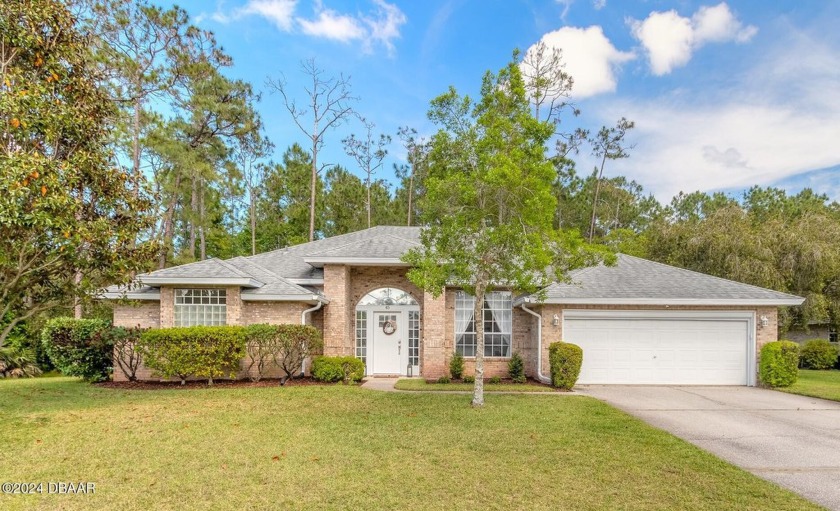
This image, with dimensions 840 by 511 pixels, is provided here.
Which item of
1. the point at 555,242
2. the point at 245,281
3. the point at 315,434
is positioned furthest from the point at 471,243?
the point at 245,281

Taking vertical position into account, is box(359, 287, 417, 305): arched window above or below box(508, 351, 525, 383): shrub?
above

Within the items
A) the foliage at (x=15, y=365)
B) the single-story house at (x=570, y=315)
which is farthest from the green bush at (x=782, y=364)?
the foliage at (x=15, y=365)

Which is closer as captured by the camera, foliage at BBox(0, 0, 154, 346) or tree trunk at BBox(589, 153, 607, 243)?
foliage at BBox(0, 0, 154, 346)

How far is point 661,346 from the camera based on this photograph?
41.5ft

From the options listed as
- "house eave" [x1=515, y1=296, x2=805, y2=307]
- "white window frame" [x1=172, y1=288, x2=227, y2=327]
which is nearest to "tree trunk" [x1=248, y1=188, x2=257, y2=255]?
"white window frame" [x1=172, y1=288, x2=227, y2=327]

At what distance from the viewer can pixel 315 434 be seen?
22.6 feet

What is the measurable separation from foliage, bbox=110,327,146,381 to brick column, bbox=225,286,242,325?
2124 millimetres

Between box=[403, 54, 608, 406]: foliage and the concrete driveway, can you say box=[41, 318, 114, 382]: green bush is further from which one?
the concrete driveway

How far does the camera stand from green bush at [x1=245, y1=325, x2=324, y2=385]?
1148 centimetres

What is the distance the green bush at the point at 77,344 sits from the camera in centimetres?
1180

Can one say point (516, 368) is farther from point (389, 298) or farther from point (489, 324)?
point (389, 298)

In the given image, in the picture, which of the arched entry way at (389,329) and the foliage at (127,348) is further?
the arched entry way at (389,329)

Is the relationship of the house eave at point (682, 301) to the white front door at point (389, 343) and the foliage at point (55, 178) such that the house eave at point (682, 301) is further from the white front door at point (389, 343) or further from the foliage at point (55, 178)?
the foliage at point (55, 178)

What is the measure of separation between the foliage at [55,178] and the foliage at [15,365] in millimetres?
7515
